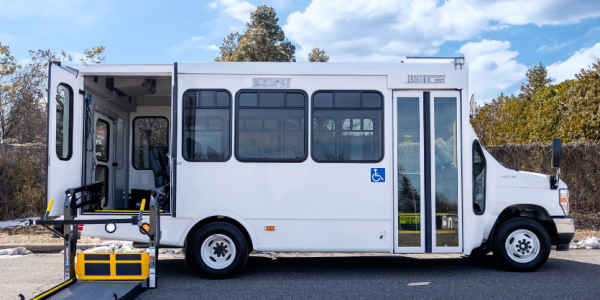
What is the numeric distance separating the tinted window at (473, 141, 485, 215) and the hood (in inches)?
9.8

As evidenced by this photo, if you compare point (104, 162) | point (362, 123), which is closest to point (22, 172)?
point (104, 162)

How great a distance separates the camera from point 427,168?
5672 millimetres

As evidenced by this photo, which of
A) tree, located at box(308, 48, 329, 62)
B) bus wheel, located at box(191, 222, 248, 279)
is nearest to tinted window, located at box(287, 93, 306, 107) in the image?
bus wheel, located at box(191, 222, 248, 279)

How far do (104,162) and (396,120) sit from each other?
15.2 ft

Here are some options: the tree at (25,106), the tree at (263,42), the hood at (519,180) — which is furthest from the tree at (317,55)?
the hood at (519,180)

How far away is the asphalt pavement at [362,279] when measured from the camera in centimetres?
498

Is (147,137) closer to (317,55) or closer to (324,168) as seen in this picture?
(324,168)

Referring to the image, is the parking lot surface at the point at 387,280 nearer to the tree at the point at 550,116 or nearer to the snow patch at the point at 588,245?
the snow patch at the point at 588,245

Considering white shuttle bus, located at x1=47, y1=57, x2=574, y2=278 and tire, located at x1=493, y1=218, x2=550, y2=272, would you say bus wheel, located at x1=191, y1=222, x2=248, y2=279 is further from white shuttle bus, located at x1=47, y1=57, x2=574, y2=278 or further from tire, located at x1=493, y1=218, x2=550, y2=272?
tire, located at x1=493, y1=218, x2=550, y2=272

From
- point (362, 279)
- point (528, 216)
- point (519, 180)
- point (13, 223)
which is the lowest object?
point (362, 279)

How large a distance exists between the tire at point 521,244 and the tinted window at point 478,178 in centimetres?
43

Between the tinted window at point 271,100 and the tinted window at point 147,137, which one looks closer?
the tinted window at point 271,100

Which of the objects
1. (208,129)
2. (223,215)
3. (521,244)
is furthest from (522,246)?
(208,129)

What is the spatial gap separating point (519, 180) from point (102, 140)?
629 cm
